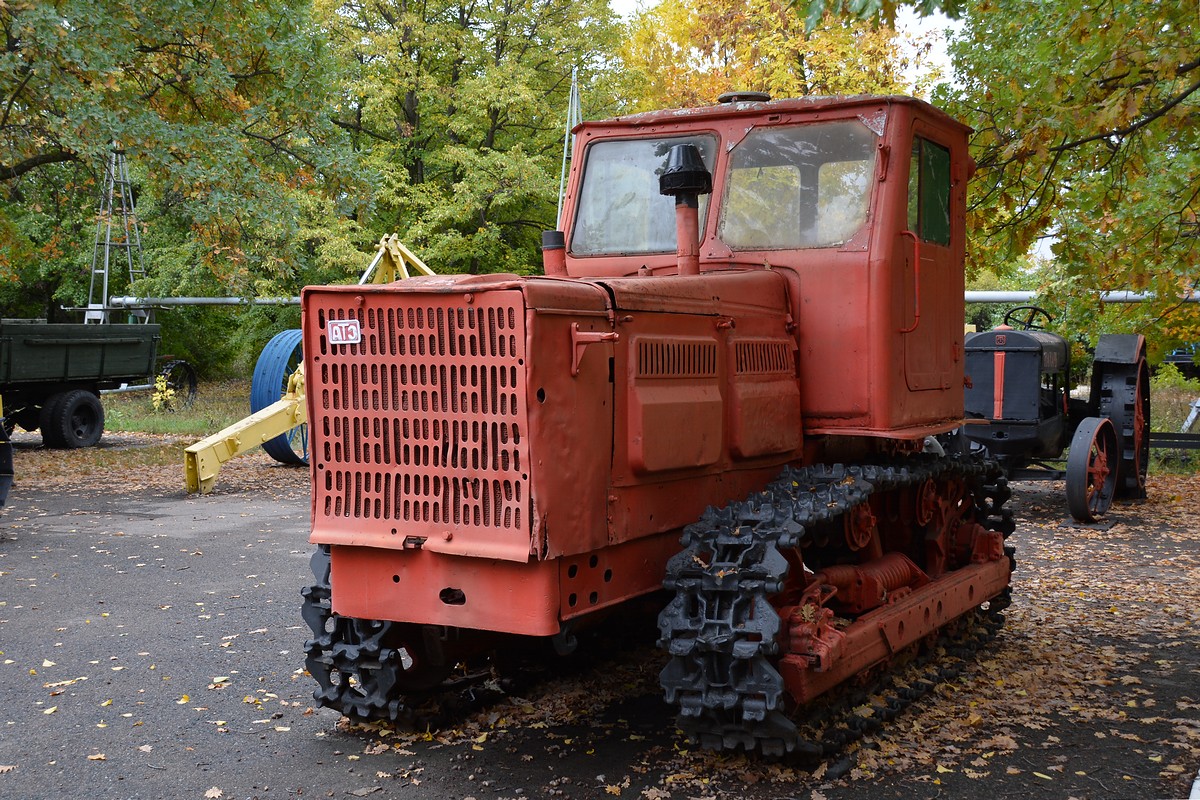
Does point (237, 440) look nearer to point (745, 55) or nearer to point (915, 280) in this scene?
point (915, 280)

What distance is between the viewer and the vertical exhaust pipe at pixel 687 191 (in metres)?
5.20

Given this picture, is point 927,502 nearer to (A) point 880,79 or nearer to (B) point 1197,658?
(B) point 1197,658

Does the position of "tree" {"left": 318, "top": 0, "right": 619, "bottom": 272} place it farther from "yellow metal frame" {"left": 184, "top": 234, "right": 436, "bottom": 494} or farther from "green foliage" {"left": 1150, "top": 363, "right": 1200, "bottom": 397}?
"green foliage" {"left": 1150, "top": 363, "right": 1200, "bottom": 397}

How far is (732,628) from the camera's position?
4273mm

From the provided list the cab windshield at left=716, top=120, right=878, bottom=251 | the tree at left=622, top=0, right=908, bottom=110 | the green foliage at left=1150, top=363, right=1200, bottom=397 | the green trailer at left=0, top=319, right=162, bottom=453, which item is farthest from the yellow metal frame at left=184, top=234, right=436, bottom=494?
the green foliage at left=1150, top=363, right=1200, bottom=397

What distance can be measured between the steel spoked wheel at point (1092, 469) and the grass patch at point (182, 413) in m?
14.9

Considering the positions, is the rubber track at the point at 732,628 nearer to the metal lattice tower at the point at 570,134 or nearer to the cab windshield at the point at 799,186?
the cab windshield at the point at 799,186

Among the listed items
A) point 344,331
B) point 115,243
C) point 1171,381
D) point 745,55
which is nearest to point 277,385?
point 115,243

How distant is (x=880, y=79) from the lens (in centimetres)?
2192

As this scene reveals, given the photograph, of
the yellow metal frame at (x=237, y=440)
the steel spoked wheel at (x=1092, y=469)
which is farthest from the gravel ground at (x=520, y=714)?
the yellow metal frame at (x=237, y=440)

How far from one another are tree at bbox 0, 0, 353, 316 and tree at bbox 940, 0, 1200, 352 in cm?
930

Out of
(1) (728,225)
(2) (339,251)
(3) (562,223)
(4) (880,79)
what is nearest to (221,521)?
(3) (562,223)

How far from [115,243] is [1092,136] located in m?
20.2

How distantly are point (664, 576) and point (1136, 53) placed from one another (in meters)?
5.44
